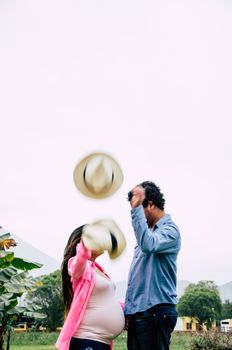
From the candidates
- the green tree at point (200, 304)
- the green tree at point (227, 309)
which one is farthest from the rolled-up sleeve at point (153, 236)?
the green tree at point (227, 309)

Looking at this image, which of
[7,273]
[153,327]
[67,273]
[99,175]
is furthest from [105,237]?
[7,273]

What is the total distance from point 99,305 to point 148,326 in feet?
1.09

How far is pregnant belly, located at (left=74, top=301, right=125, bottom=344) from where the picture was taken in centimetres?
305

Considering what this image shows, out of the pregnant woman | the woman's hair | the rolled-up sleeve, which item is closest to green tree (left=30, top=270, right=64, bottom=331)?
the woman's hair

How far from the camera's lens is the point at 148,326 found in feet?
9.58

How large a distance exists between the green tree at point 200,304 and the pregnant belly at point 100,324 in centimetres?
5576

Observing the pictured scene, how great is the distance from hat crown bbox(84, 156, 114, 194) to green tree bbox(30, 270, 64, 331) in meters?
35.0

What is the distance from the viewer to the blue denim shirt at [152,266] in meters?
2.89

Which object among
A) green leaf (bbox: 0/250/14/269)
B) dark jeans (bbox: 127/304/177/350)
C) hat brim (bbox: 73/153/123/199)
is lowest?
dark jeans (bbox: 127/304/177/350)

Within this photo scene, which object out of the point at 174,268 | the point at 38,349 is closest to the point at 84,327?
the point at 174,268

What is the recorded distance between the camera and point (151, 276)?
2.99 metres

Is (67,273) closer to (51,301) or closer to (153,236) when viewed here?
(153,236)

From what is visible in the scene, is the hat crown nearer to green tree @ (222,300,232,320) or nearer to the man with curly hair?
the man with curly hair

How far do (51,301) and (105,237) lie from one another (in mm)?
40198
